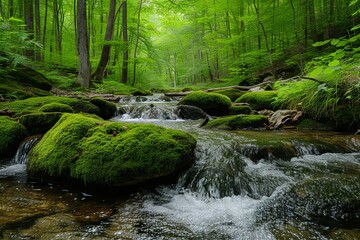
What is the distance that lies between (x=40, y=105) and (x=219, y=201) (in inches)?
198

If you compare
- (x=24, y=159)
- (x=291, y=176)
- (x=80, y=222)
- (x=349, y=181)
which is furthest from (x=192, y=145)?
(x=24, y=159)

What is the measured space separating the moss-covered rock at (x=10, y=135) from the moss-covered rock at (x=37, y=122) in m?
0.16

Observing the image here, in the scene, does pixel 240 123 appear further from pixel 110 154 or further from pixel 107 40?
pixel 107 40

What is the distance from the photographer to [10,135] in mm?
3852

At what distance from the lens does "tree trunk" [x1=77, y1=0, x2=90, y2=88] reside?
989 cm

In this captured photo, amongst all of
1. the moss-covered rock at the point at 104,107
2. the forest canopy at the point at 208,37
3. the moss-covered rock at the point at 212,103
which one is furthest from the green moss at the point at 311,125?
the moss-covered rock at the point at 104,107

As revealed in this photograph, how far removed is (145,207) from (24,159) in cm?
247

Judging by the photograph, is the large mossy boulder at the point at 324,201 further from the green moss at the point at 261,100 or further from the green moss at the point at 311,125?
the green moss at the point at 261,100

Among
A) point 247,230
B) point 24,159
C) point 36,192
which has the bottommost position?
point 247,230

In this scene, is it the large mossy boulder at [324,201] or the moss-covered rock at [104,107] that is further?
the moss-covered rock at [104,107]

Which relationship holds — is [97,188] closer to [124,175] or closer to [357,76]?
[124,175]

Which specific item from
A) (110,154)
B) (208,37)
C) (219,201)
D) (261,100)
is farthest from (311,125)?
(208,37)

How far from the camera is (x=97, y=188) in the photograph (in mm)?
2924

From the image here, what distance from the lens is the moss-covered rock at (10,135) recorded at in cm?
378
